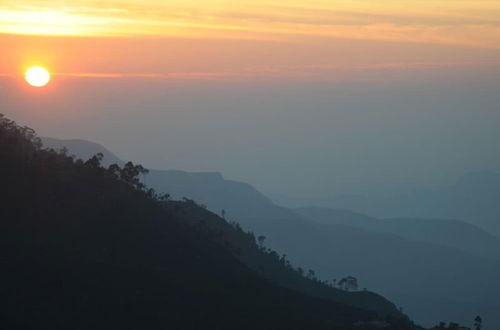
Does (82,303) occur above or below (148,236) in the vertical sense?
below

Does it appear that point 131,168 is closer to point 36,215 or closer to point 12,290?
point 36,215

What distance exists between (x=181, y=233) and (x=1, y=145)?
21020 millimetres

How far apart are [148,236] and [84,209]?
22.9 feet

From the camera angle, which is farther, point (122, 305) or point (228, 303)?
point (228, 303)

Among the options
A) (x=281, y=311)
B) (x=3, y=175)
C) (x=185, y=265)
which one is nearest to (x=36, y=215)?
(x=3, y=175)

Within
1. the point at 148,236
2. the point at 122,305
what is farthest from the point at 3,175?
the point at 122,305

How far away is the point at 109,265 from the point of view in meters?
93.9

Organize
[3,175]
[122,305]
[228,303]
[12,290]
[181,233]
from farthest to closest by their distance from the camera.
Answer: [181,233], [3,175], [228,303], [122,305], [12,290]

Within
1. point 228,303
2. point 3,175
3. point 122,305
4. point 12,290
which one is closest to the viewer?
point 12,290

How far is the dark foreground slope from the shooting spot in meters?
83.2

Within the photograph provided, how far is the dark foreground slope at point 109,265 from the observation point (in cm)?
8319

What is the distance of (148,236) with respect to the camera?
108m

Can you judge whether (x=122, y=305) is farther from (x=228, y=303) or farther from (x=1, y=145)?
(x=1, y=145)

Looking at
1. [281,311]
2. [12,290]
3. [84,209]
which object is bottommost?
[12,290]
